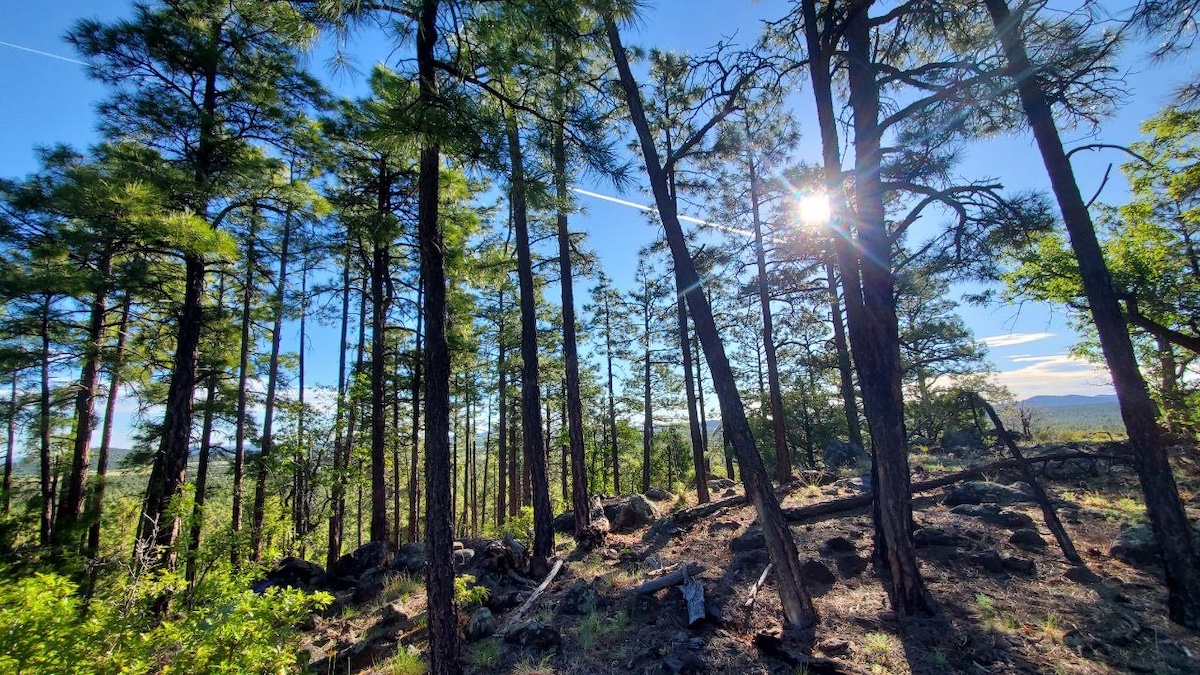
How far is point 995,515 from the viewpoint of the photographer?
23.4 feet

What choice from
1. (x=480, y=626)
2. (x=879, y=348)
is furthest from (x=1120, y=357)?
(x=480, y=626)

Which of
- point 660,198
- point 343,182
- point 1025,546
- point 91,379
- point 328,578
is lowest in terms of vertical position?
point 328,578

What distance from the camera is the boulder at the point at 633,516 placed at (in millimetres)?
10141

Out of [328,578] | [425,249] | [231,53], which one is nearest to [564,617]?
[425,249]

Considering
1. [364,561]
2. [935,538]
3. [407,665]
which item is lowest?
[364,561]

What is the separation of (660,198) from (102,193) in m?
8.06

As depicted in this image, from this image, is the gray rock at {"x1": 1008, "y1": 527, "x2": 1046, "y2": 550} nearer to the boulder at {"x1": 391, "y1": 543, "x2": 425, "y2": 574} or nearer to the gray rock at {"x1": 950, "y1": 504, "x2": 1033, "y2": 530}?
the gray rock at {"x1": 950, "y1": 504, "x2": 1033, "y2": 530}

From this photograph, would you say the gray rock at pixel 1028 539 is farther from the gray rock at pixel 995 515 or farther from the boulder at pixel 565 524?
the boulder at pixel 565 524

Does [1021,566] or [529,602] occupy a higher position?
[1021,566]

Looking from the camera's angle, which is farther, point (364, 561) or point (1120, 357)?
point (364, 561)

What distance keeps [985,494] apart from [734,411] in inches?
264

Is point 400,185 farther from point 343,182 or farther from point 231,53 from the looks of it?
point 231,53

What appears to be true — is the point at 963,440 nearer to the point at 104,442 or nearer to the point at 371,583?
the point at 371,583

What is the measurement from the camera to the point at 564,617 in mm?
5566
